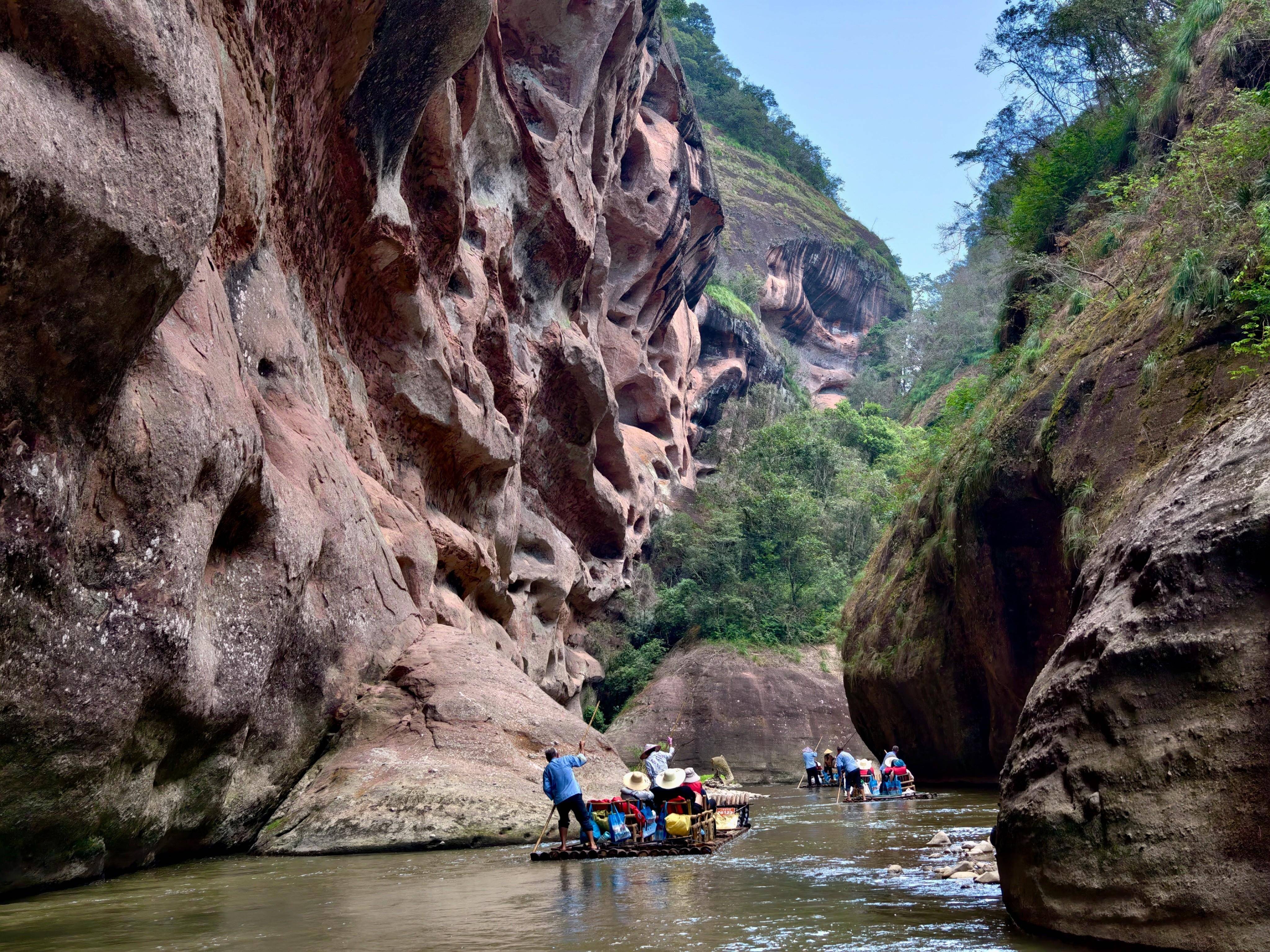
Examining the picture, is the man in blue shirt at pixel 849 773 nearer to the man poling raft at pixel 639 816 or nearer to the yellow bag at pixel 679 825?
the man poling raft at pixel 639 816

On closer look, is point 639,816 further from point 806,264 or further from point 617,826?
point 806,264

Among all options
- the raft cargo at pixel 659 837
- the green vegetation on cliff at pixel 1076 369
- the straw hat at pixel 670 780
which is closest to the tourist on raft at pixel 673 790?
the straw hat at pixel 670 780

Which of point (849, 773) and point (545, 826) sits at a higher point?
point (849, 773)

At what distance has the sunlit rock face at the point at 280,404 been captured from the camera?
7000mm

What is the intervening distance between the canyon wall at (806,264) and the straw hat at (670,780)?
4571 centimetres

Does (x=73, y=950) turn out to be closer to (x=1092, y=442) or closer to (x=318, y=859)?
(x=318, y=859)

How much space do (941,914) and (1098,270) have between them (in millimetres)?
13526

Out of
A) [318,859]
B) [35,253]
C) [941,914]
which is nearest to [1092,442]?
[941,914]

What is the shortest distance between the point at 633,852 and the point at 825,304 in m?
61.1

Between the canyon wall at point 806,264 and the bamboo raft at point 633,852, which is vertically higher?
the canyon wall at point 806,264

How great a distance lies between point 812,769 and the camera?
85.0ft

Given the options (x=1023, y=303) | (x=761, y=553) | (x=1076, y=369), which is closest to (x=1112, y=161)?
(x=1023, y=303)

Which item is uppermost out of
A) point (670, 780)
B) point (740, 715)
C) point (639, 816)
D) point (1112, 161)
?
point (1112, 161)

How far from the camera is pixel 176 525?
8.53 meters
